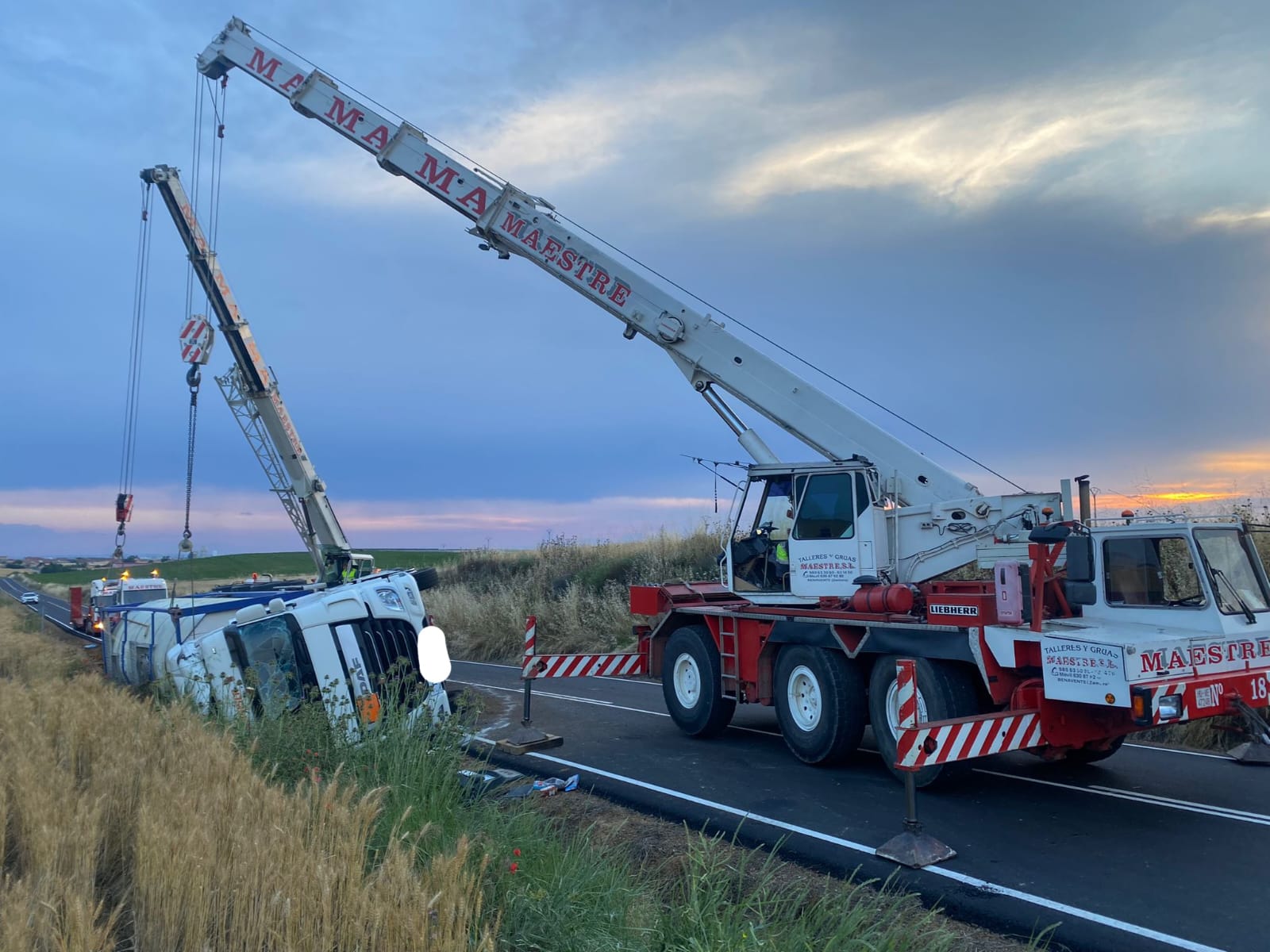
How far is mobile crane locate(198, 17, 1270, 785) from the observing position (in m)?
7.18

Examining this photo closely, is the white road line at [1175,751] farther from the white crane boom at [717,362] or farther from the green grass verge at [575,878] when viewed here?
the green grass verge at [575,878]

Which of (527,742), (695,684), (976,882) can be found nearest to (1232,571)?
(976,882)

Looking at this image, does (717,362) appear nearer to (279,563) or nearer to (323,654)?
(323,654)

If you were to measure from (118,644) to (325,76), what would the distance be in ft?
30.5

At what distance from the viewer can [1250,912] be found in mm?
5488

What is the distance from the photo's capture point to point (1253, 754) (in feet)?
30.0

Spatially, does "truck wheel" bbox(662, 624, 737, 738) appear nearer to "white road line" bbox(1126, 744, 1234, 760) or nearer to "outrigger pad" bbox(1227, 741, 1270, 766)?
"white road line" bbox(1126, 744, 1234, 760)

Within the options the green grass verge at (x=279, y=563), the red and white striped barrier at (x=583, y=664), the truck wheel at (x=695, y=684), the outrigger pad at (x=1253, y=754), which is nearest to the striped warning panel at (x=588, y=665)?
the red and white striped barrier at (x=583, y=664)

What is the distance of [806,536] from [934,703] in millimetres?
2769

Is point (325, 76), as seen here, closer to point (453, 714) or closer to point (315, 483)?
point (315, 483)

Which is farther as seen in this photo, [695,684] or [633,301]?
[633,301]

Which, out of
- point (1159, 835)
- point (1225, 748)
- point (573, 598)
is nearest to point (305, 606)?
point (1159, 835)

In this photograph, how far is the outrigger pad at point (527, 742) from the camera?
10055 millimetres

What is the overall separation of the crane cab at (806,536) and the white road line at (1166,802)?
8.16 feet
